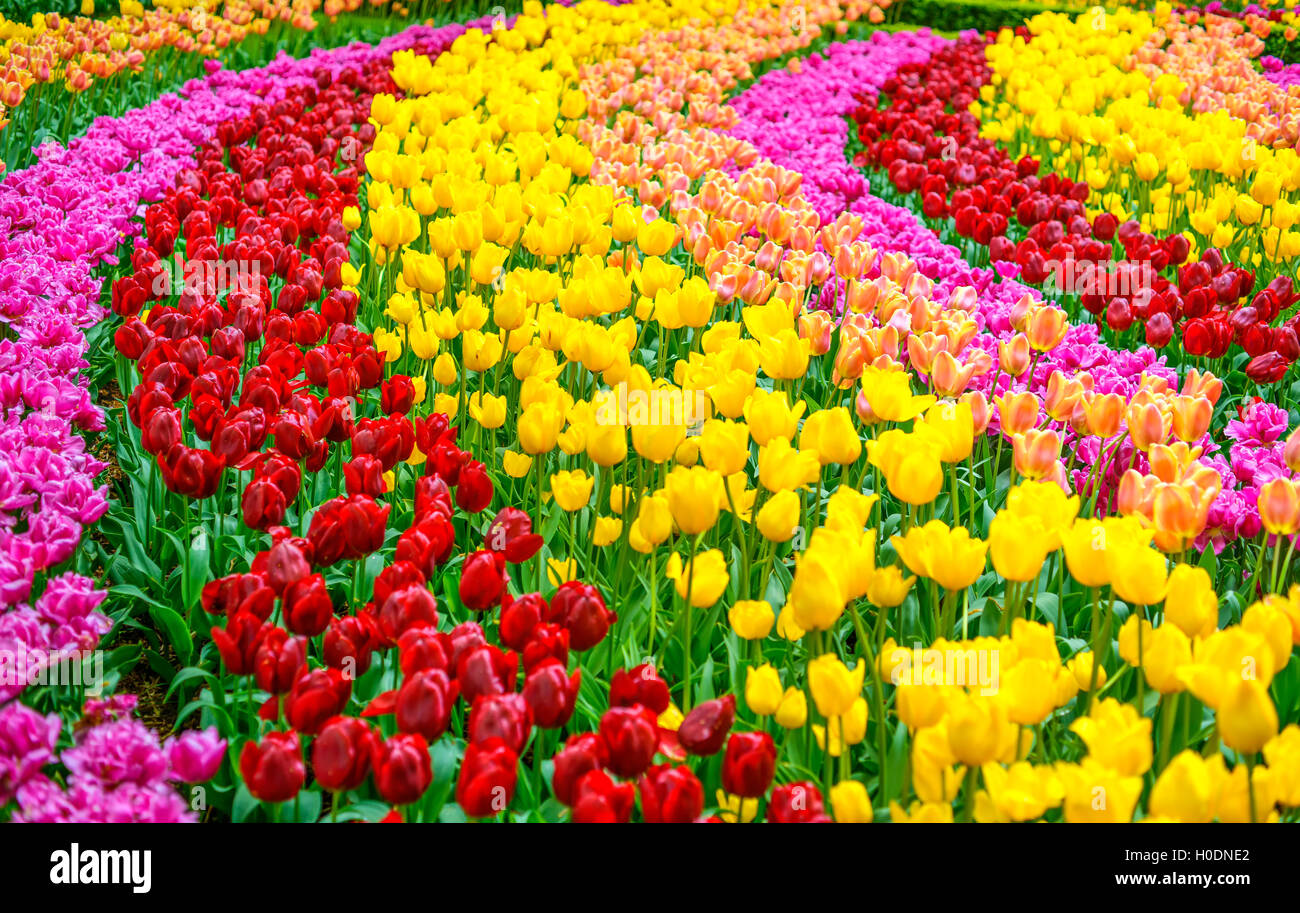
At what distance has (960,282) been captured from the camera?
4.92m

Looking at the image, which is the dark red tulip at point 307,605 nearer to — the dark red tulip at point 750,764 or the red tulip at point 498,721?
the red tulip at point 498,721

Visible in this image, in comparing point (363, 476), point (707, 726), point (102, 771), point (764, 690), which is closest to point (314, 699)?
point (102, 771)

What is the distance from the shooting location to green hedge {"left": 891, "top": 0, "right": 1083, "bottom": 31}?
1592cm

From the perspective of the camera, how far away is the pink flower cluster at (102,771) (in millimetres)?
1813

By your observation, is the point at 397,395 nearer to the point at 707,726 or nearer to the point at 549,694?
the point at 549,694

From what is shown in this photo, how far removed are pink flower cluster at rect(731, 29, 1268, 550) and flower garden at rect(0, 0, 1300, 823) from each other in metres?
0.03

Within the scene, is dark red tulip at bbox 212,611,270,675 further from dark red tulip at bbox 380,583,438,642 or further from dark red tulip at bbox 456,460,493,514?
dark red tulip at bbox 456,460,493,514

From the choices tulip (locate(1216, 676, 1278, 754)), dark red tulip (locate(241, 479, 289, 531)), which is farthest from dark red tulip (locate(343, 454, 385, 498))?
tulip (locate(1216, 676, 1278, 754))

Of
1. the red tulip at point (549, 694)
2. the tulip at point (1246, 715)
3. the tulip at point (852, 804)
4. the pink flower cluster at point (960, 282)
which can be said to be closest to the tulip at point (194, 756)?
the red tulip at point (549, 694)

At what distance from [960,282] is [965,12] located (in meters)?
13.1

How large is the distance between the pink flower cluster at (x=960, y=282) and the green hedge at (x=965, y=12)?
19.7 feet

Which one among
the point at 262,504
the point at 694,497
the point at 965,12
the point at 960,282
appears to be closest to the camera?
the point at 694,497
